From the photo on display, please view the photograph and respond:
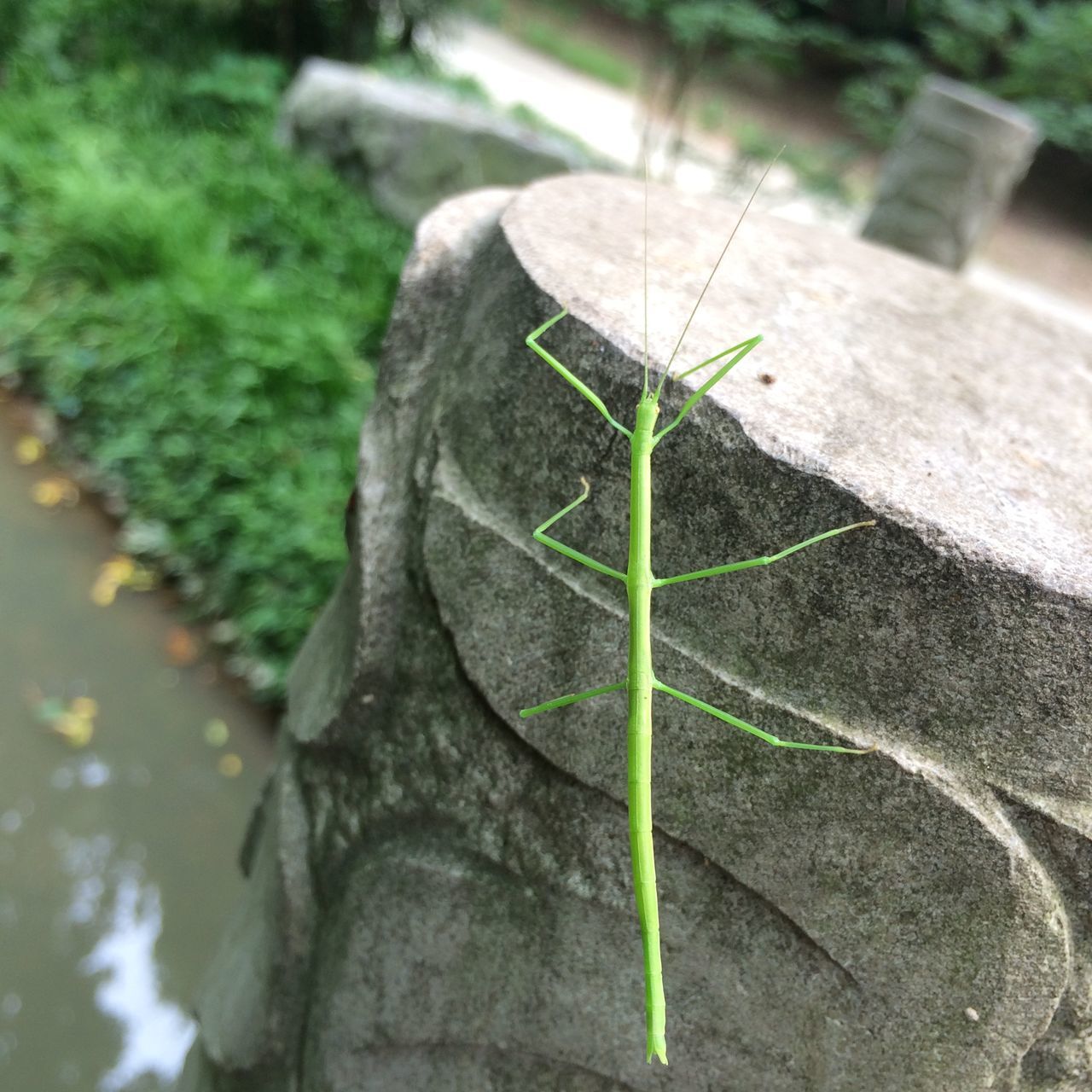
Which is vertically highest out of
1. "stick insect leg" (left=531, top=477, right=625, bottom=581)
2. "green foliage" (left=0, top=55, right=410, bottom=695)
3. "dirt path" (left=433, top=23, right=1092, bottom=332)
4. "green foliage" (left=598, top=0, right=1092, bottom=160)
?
"stick insect leg" (left=531, top=477, right=625, bottom=581)

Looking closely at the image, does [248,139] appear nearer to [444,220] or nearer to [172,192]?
[172,192]

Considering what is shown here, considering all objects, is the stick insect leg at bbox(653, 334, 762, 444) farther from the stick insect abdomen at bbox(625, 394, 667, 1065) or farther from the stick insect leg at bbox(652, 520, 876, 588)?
the stick insect leg at bbox(652, 520, 876, 588)

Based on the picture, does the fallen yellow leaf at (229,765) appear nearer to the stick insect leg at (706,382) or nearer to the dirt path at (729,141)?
the stick insect leg at (706,382)

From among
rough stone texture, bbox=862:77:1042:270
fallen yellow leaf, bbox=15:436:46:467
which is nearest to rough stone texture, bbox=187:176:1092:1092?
fallen yellow leaf, bbox=15:436:46:467

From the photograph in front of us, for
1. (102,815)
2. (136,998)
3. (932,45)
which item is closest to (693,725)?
(136,998)

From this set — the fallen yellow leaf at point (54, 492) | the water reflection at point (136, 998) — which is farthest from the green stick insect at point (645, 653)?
the fallen yellow leaf at point (54, 492)

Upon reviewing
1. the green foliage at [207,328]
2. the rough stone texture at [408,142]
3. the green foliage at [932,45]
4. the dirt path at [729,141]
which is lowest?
the dirt path at [729,141]
